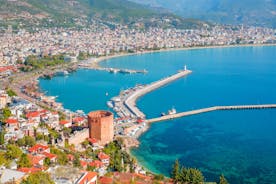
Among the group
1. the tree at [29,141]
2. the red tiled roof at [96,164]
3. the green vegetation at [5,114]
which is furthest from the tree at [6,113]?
the red tiled roof at [96,164]

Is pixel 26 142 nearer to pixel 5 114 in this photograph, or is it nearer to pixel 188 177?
pixel 5 114

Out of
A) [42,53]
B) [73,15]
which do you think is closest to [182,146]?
[42,53]

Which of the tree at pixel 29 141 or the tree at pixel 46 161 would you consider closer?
the tree at pixel 46 161

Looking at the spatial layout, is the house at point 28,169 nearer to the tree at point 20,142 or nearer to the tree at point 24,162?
the tree at point 24,162

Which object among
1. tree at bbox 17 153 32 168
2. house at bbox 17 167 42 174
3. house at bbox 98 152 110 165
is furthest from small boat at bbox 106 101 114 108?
house at bbox 17 167 42 174

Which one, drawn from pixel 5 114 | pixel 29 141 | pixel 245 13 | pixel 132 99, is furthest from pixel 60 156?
pixel 245 13
